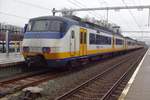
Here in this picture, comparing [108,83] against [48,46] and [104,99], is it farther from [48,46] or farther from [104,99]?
[104,99]

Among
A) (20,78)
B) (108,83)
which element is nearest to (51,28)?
(20,78)

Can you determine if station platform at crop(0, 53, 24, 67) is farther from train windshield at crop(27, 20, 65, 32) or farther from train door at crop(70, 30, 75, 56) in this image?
train door at crop(70, 30, 75, 56)

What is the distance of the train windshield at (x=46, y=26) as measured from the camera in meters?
15.6

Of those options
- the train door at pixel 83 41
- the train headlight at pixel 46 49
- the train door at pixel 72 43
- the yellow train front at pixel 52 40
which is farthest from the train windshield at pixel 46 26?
the train door at pixel 83 41

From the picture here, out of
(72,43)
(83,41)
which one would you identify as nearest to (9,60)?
(72,43)

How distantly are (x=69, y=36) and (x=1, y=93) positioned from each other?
6.28 meters

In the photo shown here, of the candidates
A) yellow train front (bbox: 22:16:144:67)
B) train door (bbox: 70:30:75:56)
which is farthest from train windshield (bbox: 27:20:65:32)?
train door (bbox: 70:30:75:56)

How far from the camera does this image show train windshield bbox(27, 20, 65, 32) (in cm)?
1557

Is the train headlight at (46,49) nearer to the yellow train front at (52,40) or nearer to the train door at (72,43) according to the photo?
the yellow train front at (52,40)

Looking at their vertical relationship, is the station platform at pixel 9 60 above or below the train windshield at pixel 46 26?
below

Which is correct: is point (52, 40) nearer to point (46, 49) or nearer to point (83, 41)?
point (46, 49)

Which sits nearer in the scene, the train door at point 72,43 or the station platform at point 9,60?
the station platform at point 9,60

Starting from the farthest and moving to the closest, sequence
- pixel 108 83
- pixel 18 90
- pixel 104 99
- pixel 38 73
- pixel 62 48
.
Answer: pixel 38 73 → pixel 62 48 → pixel 108 83 → pixel 18 90 → pixel 104 99

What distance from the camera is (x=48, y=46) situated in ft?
49.0
